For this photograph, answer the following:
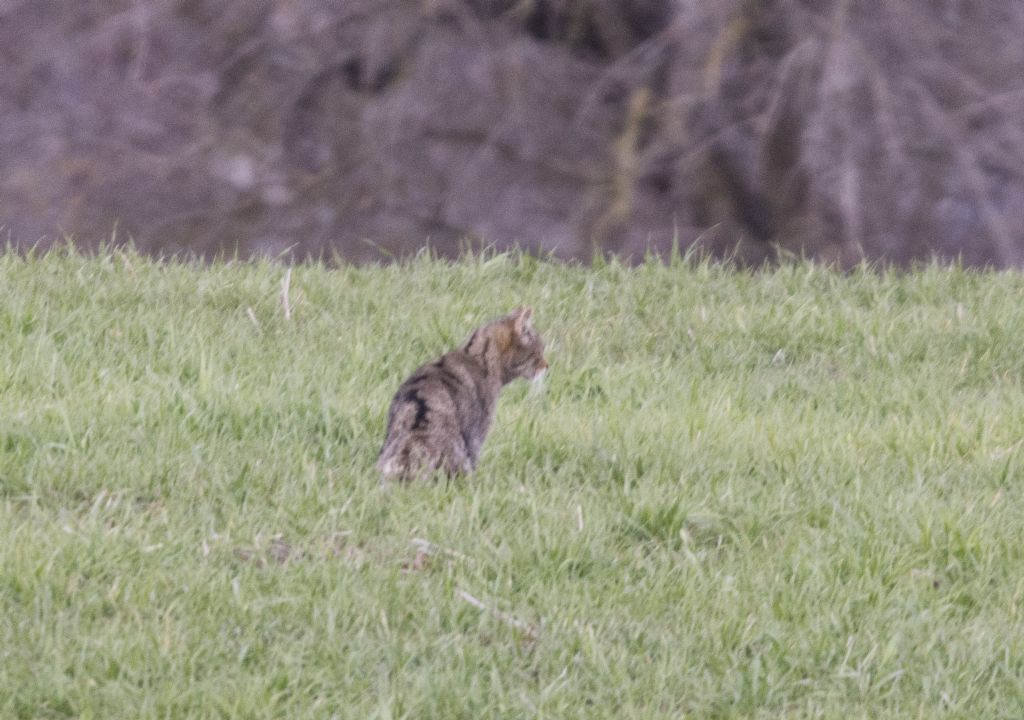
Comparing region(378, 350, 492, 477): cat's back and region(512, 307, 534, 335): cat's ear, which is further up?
region(512, 307, 534, 335): cat's ear

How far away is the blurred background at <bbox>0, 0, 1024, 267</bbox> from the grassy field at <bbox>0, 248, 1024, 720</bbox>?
2.39 feet

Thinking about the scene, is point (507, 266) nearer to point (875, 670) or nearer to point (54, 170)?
point (54, 170)

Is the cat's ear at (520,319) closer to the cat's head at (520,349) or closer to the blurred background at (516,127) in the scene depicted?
the cat's head at (520,349)

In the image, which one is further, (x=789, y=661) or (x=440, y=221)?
(x=440, y=221)

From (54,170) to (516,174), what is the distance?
233cm

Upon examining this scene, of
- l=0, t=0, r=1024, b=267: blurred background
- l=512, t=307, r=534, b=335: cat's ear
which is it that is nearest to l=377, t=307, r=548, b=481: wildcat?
l=512, t=307, r=534, b=335: cat's ear

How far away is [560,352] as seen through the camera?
272 inches

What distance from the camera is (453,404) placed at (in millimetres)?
5199

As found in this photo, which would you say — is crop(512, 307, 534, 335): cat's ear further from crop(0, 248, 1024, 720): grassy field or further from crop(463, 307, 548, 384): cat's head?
crop(0, 248, 1024, 720): grassy field

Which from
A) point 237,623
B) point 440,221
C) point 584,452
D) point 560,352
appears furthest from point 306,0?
point 237,623

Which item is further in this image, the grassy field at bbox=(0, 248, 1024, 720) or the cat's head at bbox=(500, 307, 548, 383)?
the cat's head at bbox=(500, 307, 548, 383)

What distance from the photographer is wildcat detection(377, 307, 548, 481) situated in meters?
5.04

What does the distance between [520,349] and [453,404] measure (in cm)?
79

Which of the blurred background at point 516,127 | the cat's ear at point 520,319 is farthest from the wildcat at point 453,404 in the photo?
the blurred background at point 516,127
